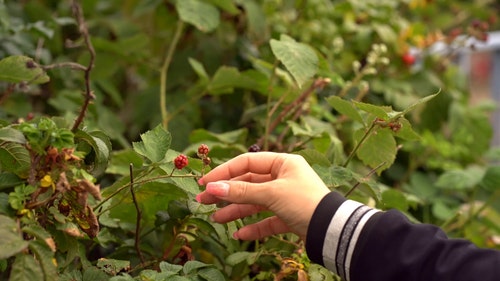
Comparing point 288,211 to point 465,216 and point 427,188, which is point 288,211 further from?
point 427,188

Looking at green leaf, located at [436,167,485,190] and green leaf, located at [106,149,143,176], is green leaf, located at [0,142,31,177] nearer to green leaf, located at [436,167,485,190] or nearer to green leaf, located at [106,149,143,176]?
green leaf, located at [106,149,143,176]

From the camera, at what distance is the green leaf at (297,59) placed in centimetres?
124

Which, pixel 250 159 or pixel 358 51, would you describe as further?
pixel 358 51

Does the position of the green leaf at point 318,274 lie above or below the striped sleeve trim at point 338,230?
below

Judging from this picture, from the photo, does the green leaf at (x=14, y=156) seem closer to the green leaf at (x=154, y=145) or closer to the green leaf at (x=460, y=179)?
the green leaf at (x=154, y=145)

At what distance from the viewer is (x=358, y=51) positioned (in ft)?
6.81

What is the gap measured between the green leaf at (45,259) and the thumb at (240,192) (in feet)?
0.66

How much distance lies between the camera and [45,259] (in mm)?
826

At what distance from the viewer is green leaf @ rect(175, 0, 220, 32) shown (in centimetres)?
162

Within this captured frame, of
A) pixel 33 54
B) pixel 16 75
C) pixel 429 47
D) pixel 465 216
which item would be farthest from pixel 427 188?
pixel 16 75

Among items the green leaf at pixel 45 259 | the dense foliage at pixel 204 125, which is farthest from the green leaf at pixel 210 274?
the green leaf at pixel 45 259

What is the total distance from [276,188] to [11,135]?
1.06 ft

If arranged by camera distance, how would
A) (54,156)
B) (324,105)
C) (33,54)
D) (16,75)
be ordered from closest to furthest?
(54,156) < (16,75) < (33,54) < (324,105)

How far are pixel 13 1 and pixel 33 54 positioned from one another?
43 cm
